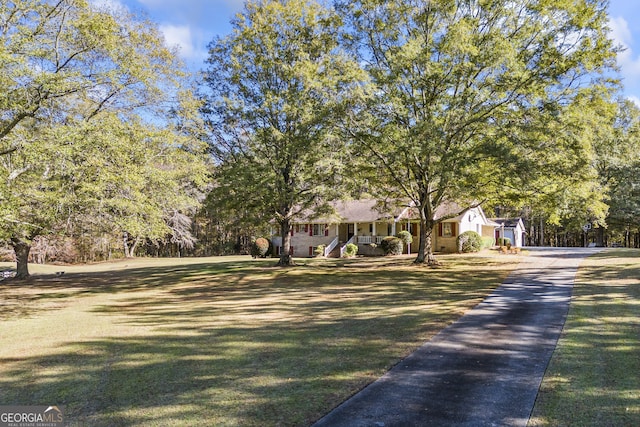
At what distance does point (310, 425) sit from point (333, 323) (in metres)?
5.18

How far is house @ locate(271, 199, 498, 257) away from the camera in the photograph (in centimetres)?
3319

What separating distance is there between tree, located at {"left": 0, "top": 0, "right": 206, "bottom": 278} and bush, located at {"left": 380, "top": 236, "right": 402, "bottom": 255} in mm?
20703

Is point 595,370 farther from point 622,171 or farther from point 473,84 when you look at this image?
point 622,171

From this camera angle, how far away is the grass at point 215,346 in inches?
197

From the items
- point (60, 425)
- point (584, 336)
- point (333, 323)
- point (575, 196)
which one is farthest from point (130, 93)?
point (575, 196)

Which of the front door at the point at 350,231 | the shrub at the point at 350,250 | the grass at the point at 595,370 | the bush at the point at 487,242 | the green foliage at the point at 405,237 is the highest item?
the front door at the point at 350,231

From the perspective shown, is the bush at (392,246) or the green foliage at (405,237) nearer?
the bush at (392,246)

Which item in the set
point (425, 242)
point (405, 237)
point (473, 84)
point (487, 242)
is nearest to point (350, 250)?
point (405, 237)

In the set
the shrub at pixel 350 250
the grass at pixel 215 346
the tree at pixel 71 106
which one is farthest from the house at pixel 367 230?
the tree at pixel 71 106

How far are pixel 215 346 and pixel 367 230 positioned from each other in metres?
28.9

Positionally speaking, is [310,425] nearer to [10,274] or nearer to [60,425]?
[60,425]

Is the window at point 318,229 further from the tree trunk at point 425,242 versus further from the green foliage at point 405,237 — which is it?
the tree trunk at point 425,242

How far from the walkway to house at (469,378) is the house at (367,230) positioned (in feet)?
72.8

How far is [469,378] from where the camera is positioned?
5.65 m
